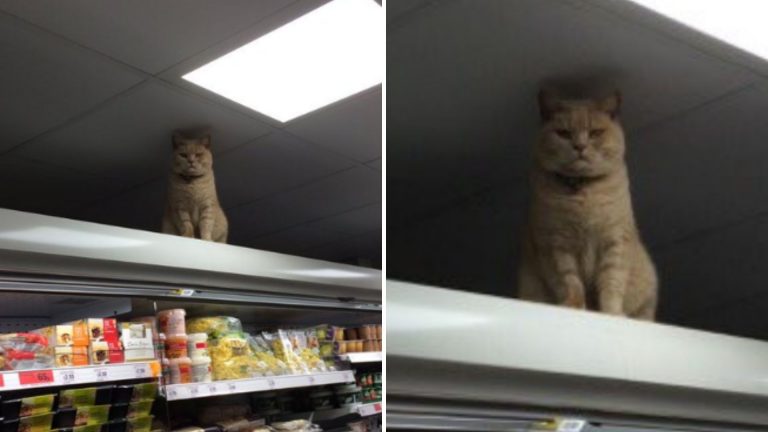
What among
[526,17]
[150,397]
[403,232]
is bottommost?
[150,397]

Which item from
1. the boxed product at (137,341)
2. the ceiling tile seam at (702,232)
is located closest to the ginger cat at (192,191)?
A: the boxed product at (137,341)

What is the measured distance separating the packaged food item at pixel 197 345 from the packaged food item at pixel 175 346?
0.05m

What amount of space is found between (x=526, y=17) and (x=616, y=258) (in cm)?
63

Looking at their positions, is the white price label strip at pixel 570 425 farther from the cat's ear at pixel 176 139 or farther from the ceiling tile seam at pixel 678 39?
the cat's ear at pixel 176 139

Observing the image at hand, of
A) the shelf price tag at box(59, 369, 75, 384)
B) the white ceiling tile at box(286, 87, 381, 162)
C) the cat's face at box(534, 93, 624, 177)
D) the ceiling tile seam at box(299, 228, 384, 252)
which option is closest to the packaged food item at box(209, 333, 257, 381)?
the shelf price tag at box(59, 369, 75, 384)

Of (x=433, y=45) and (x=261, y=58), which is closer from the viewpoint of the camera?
(x=433, y=45)

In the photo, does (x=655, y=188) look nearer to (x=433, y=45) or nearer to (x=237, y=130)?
(x=433, y=45)

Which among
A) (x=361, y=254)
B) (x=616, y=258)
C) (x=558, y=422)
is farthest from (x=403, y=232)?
(x=361, y=254)

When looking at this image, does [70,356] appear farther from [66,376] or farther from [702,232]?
[702,232]

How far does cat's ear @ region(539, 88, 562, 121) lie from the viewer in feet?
6.24

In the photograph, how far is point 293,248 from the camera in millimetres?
5566

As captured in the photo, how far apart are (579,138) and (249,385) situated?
4.43ft

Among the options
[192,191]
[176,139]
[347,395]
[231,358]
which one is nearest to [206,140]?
[176,139]

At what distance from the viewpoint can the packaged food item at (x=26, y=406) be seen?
172cm
